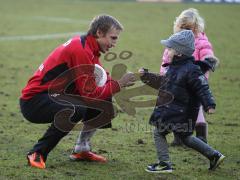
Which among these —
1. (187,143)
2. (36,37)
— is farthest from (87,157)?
(36,37)

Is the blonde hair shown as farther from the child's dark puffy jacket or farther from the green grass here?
the green grass

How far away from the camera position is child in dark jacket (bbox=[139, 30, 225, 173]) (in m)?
6.73

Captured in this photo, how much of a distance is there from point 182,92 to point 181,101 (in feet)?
0.29

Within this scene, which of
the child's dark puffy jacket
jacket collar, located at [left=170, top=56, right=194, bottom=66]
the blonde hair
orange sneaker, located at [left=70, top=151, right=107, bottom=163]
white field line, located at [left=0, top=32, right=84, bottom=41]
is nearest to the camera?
the child's dark puffy jacket

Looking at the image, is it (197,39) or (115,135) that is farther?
(115,135)

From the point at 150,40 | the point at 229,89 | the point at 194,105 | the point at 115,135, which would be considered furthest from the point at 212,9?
the point at 194,105

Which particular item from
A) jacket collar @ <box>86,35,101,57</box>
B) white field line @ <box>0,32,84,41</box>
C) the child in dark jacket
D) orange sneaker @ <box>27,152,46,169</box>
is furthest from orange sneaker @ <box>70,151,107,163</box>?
white field line @ <box>0,32,84,41</box>

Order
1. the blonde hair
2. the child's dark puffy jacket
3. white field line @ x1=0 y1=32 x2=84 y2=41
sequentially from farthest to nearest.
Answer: white field line @ x1=0 y1=32 x2=84 y2=41 < the blonde hair < the child's dark puffy jacket

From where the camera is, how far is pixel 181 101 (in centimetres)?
676

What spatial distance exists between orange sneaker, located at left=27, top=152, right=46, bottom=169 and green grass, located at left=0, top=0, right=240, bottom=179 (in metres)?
0.08

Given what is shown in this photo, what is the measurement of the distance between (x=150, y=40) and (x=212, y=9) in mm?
8213

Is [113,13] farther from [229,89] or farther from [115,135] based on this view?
[115,135]

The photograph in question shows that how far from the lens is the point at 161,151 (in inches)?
269

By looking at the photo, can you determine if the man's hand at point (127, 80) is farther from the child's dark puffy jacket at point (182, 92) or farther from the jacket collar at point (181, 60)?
the jacket collar at point (181, 60)
